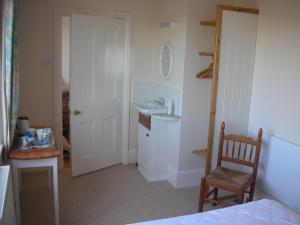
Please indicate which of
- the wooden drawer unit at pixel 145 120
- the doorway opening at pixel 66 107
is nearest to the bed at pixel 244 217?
the wooden drawer unit at pixel 145 120

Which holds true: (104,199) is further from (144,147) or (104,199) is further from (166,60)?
(166,60)

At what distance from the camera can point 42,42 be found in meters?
3.77

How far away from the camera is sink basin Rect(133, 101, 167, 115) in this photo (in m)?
3.81

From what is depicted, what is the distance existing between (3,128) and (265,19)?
2700 mm

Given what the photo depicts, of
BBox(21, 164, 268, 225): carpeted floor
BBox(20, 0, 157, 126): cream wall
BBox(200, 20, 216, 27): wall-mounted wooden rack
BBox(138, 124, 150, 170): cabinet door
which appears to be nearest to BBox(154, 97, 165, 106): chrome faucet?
BBox(138, 124, 150, 170): cabinet door

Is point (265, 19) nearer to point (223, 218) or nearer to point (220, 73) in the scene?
point (220, 73)

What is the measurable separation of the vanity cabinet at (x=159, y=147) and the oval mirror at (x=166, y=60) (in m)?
0.61

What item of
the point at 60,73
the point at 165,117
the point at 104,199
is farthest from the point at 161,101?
the point at 104,199

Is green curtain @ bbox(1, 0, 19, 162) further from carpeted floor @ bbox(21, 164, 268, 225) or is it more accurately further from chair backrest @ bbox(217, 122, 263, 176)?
chair backrest @ bbox(217, 122, 263, 176)

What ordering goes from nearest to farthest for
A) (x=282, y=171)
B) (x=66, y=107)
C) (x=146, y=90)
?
(x=282, y=171)
(x=146, y=90)
(x=66, y=107)

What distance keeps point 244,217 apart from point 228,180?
100 cm

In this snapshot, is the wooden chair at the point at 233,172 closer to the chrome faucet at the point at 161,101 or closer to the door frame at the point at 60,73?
the chrome faucet at the point at 161,101

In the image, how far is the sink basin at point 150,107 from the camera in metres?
3.81

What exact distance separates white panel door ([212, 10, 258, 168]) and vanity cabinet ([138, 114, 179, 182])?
66cm
